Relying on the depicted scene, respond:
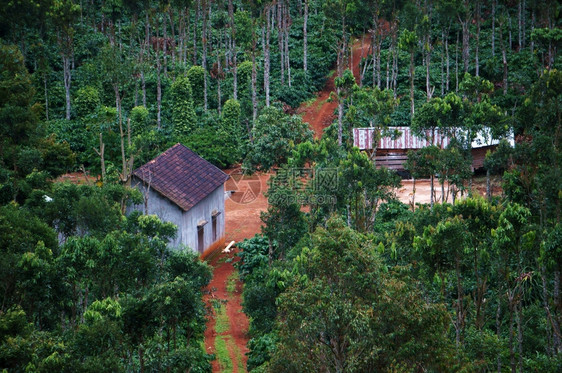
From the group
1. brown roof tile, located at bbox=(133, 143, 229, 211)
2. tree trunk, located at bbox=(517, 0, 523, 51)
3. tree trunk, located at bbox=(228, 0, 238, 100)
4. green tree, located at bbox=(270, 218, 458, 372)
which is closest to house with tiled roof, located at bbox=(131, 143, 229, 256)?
brown roof tile, located at bbox=(133, 143, 229, 211)

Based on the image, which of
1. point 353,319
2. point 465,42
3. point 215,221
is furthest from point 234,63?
point 353,319

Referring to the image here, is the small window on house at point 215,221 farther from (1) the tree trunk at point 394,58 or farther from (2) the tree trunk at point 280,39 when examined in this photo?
(2) the tree trunk at point 280,39

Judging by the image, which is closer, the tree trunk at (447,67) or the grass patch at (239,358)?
the grass patch at (239,358)

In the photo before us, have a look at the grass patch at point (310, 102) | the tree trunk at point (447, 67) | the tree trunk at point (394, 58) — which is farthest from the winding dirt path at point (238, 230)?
the tree trunk at point (447, 67)

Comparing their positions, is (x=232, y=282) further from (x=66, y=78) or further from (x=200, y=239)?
(x=66, y=78)

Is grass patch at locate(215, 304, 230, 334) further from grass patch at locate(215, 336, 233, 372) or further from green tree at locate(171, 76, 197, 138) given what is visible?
green tree at locate(171, 76, 197, 138)

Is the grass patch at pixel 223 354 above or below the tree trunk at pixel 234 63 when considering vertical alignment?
below
